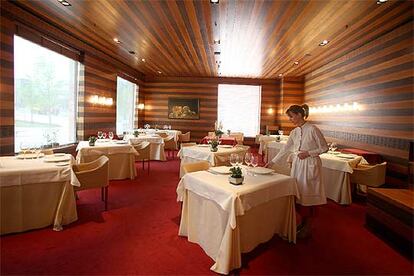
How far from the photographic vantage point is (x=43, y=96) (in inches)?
242

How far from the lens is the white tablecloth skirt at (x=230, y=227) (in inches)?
93.2

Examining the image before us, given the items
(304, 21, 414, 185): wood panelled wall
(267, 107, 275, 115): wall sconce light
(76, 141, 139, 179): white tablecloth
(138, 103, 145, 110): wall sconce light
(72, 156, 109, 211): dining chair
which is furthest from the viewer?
(267, 107, 275, 115): wall sconce light

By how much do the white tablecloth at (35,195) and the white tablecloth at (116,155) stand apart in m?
1.77

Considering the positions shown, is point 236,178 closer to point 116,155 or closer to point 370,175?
point 370,175

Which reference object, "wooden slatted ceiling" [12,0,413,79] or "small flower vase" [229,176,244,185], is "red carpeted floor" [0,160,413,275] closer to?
"small flower vase" [229,176,244,185]

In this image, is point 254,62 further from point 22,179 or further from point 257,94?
point 22,179

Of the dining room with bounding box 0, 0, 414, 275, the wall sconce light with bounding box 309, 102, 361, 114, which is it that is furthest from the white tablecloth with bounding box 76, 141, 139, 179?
the wall sconce light with bounding box 309, 102, 361, 114

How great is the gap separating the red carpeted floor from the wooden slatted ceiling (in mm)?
3555

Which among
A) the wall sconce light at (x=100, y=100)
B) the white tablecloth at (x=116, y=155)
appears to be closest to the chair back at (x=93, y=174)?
the white tablecloth at (x=116, y=155)

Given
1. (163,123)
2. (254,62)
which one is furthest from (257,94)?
(163,123)

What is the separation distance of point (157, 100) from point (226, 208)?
11.3 metres

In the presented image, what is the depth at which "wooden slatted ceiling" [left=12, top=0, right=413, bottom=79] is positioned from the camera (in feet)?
14.9

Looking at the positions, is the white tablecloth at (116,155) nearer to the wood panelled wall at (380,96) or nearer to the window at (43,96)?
the window at (43,96)

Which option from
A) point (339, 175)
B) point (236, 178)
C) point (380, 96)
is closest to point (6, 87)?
point (236, 178)
